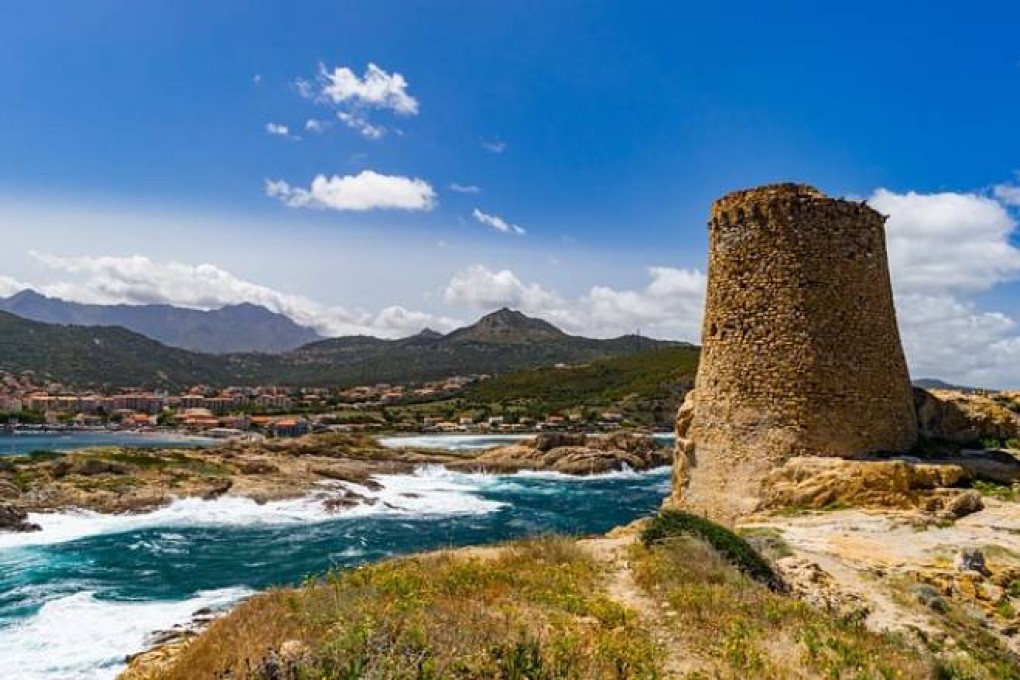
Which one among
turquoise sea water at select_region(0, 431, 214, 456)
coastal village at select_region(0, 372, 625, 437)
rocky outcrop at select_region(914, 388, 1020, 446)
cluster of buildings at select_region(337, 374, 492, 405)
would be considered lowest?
turquoise sea water at select_region(0, 431, 214, 456)

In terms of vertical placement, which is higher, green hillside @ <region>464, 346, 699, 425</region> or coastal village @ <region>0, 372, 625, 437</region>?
green hillside @ <region>464, 346, 699, 425</region>

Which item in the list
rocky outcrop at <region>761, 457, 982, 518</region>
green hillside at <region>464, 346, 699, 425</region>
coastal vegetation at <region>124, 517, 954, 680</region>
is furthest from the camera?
green hillside at <region>464, 346, 699, 425</region>

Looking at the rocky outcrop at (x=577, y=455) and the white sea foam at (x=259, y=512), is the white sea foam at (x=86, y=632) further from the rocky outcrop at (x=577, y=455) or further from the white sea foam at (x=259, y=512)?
the rocky outcrop at (x=577, y=455)

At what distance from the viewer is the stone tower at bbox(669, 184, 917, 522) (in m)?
10.9

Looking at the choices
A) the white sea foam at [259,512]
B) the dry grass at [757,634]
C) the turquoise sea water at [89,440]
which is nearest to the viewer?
the dry grass at [757,634]

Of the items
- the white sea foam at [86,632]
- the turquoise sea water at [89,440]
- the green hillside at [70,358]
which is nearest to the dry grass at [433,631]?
the white sea foam at [86,632]

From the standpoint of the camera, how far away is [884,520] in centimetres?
912

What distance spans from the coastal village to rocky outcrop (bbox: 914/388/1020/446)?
265ft

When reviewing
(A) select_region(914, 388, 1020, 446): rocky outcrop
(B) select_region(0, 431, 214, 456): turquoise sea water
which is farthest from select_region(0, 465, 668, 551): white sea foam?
(B) select_region(0, 431, 214, 456): turquoise sea water

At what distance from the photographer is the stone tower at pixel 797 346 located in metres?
10.9

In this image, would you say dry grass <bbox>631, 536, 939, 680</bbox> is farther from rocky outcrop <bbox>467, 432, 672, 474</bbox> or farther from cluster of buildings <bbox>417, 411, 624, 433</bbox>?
cluster of buildings <bbox>417, 411, 624, 433</bbox>

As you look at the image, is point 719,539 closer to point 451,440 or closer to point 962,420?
point 962,420

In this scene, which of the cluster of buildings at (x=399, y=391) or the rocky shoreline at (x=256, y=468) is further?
the cluster of buildings at (x=399, y=391)

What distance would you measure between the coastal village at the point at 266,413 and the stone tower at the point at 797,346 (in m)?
82.5
